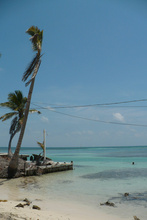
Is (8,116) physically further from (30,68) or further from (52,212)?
(52,212)

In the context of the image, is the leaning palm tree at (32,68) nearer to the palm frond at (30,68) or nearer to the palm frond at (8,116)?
the palm frond at (30,68)

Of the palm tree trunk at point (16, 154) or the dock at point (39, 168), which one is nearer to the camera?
the palm tree trunk at point (16, 154)

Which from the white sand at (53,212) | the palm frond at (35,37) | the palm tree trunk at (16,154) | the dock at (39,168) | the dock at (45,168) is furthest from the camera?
the dock at (45,168)

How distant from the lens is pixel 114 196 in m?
14.4

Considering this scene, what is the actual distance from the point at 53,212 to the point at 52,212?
0.10 meters

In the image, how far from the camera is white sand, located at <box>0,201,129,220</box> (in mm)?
8278

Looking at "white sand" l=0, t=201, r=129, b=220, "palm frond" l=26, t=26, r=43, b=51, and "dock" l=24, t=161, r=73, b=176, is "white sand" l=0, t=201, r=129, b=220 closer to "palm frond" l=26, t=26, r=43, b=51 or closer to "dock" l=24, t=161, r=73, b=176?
"dock" l=24, t=161, r=73, b=176

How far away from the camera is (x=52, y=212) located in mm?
10203

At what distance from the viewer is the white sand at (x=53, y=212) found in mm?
8278

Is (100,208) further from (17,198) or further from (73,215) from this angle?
(17,198)

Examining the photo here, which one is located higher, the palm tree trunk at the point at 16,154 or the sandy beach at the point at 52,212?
the palm tree trunk at the point at 16,154

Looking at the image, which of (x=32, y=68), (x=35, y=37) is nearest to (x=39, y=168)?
(x=32, y=68)

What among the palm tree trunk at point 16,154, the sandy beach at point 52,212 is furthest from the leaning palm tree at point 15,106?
A: the sandy beach at point 52,212

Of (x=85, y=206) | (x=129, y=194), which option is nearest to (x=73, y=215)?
(x=85, y=206)
